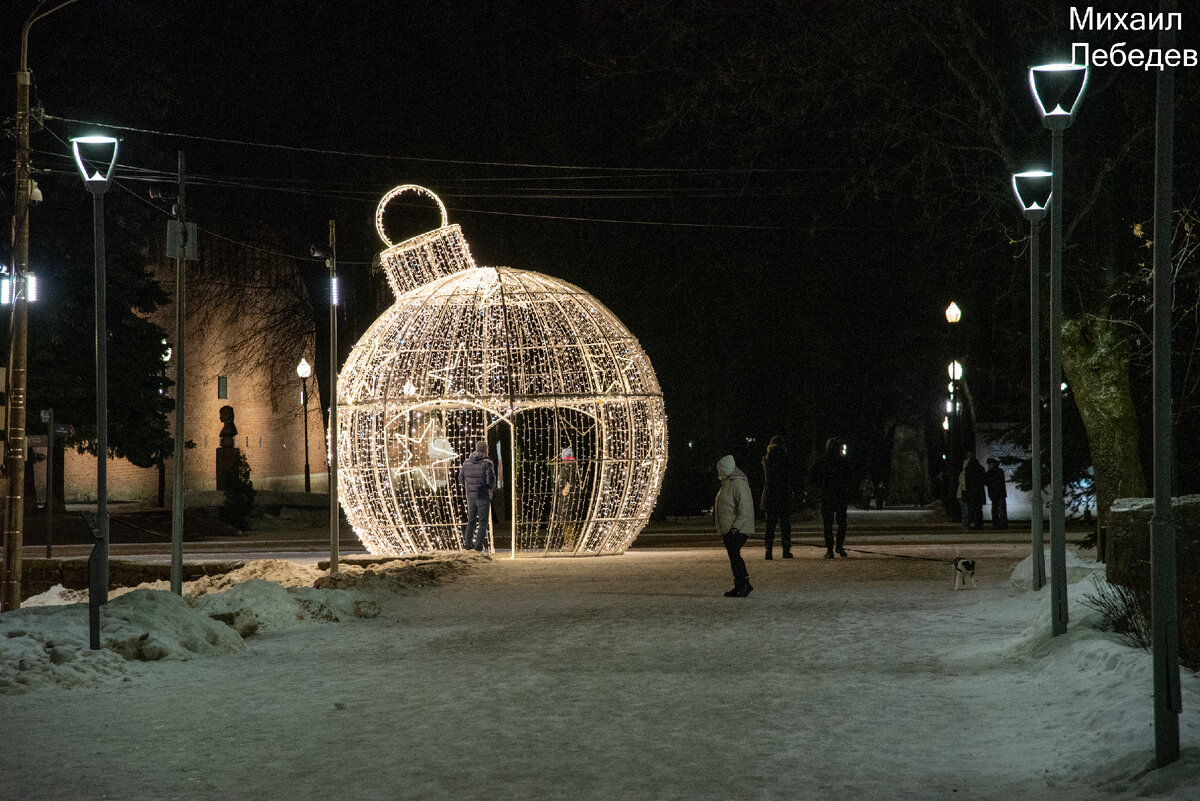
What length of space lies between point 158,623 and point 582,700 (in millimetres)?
4458

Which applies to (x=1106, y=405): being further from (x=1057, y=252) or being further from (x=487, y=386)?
(x=487, y=386)

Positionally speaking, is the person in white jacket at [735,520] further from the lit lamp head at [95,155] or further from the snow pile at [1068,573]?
the lit lamp head at [95,155]

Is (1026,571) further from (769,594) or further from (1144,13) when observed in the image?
(1144,13)

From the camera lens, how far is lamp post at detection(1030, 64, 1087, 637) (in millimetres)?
10680

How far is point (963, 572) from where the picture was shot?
1588 cm

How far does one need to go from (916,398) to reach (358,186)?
22.7m

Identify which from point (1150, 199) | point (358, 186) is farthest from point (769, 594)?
point (358, 186)

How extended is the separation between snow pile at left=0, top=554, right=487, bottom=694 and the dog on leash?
6.86 metres

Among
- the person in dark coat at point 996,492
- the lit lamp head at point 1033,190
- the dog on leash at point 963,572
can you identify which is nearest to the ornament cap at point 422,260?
the dog on leash at point 963,572

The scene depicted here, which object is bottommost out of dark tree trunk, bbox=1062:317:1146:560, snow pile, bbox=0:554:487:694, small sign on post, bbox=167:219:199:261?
snow pile, bbox=0:554:487:694

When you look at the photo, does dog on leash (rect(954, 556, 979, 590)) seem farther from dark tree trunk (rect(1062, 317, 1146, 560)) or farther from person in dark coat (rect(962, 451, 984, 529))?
person in dark coat (rect(962, 451, 984, 529))

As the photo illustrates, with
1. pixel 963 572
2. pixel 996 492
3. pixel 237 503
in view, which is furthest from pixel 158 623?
pixel 237 503

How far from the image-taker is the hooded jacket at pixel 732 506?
15508mm

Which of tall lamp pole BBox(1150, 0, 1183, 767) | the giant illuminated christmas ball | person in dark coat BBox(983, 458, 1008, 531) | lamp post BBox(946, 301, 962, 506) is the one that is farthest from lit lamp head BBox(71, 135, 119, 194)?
person in dark coat BBox(983, 458, 1008, 531)
